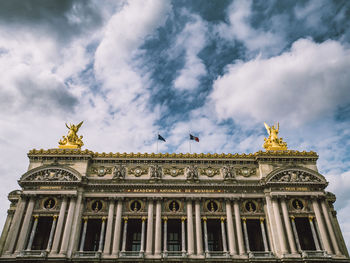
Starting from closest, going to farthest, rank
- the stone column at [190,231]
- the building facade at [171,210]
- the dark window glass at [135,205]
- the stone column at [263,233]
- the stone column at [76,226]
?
1. the building facade at [171,210]
2. the stone column at [76,226]
3. the stone column at [190,231]
4. the stone column at [263,233]
5. the dark window glass at [135,205]

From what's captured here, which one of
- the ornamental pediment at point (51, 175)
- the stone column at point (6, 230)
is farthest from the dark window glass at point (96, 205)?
the stone column at point (6, 230)

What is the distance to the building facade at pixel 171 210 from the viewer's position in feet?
112

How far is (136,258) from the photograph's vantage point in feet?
109

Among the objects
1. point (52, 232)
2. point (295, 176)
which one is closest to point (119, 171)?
point (52, 232)

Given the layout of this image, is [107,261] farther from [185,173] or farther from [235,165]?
[235,165]

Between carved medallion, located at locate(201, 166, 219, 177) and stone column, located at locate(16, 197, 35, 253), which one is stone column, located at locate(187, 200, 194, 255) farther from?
stone column, located at locate(16, 197, 35, 253)

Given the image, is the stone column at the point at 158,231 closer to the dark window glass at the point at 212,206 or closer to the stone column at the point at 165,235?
the stone column at the point at 165,235

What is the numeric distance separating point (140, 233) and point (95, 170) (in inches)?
403

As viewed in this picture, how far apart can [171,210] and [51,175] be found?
16.1 m

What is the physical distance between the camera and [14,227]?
34.9 m

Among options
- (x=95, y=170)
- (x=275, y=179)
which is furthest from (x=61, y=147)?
(x=275, y=179)

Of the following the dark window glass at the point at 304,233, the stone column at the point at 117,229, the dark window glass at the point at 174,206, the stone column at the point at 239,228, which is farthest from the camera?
the dark window glass at the point at 174,206

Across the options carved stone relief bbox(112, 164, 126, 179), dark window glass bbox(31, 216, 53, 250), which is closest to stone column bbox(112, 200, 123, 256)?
carved stone relief bbox(112, 164, 126, 179)

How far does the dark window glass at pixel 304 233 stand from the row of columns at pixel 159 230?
5.28 feet
